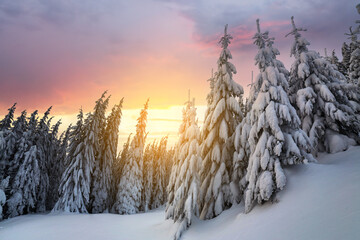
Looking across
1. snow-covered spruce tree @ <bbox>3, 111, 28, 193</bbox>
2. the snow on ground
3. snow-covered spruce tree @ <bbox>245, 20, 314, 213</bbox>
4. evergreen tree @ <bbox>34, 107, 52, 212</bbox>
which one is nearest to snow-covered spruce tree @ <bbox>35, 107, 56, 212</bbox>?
evergreen tree @ <bbox>34, 107, 52, 212</bbox>

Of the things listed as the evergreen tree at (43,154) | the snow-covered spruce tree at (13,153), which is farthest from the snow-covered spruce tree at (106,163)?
the snow-covered spruce tree at (13,153)

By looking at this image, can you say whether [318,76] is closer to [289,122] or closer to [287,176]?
[289,122]

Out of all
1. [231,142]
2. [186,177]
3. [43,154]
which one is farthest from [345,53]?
[43,154]

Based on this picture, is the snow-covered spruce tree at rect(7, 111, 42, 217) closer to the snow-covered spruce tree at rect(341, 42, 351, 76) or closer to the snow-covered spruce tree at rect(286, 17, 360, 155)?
the snow-covered spruce tree at rect(286, 17, 360, 155)

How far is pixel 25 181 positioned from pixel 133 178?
A: 50.0 feet

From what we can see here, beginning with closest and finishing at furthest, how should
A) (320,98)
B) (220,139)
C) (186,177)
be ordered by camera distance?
(186,177), (320,98), (220,139)

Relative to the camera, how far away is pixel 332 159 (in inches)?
503

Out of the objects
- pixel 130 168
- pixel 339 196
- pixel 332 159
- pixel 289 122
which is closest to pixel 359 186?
pixel 339 196

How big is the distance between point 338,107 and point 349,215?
11.4 meters

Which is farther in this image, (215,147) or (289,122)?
(215,147)

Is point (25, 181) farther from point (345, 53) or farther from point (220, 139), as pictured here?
point (345, 53)

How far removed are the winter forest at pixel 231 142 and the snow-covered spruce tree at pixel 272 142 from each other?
53mm

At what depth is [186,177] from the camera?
46.0 ft

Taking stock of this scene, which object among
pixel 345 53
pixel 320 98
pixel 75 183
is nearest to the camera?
pixel 320 98
